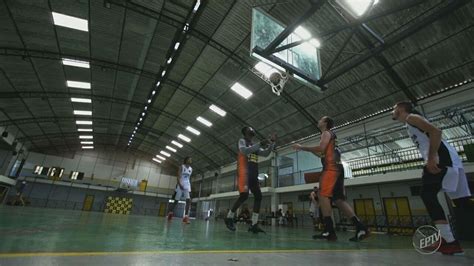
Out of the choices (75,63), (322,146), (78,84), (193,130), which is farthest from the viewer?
(193,130)

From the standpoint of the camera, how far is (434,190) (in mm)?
2174

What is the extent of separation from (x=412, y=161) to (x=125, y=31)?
1953 cm

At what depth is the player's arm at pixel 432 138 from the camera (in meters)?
2.03

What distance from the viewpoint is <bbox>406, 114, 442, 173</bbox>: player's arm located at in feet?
6.67

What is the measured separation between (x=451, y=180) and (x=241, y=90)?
12.2m

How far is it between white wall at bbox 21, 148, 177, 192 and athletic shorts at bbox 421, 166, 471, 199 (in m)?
33.7

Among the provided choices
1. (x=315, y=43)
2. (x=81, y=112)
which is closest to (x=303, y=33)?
(x=315, y=43)

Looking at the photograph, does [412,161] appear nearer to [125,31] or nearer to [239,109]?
[239,109]

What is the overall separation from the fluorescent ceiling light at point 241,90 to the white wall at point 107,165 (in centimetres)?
2410

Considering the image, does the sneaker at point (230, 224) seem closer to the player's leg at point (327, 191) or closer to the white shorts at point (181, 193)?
the player's leg at point (327, 191)

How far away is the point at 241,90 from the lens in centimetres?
1377

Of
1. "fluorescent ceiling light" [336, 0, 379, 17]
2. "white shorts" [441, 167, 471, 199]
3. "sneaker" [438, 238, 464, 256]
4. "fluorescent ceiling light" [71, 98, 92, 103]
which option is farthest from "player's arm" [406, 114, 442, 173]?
"fluorescent ceiling light" [71, 98, 92, 103]

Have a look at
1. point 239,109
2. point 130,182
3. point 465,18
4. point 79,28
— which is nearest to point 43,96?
point 79,28

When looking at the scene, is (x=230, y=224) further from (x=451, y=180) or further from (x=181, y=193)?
(x=451, y=180)
